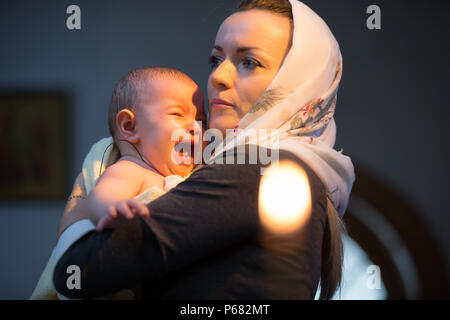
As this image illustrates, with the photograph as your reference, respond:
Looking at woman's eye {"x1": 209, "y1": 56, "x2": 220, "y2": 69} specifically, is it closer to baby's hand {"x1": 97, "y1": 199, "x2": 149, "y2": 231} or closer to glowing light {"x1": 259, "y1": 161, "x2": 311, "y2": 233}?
glowing light {"x1": 259, "y1": 161, "x2": 311, "y2": 233}

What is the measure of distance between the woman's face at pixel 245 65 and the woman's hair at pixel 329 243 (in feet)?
0.20

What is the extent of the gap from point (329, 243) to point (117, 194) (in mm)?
572

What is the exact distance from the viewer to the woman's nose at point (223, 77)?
4.23 feet

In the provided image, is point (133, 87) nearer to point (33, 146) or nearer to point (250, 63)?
point (250, 63)

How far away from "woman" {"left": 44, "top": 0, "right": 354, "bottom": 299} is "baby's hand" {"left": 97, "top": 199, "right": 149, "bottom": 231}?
30mm

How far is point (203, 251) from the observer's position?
93cm

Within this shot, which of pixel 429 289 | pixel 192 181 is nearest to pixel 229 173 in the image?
pixel 192 181

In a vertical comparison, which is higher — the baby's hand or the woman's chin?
the woman's chin

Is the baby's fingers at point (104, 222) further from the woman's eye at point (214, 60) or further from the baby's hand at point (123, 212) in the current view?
the woman's eye at point (214, 60)

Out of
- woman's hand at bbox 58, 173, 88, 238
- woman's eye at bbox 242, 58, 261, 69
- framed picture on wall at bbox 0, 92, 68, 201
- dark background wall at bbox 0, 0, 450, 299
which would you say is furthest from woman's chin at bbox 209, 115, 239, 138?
framed picture on wall at bbox 0, 92, 68, 201

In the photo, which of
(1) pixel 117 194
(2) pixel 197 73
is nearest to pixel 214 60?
(1) pixel 117 194

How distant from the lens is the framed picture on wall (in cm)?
352

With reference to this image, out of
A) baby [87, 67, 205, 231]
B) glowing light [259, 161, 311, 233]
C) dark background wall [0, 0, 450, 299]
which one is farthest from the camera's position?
dark background wall [0, 0, 450, 299]

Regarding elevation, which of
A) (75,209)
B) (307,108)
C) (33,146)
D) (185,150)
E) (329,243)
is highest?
(307,108)
